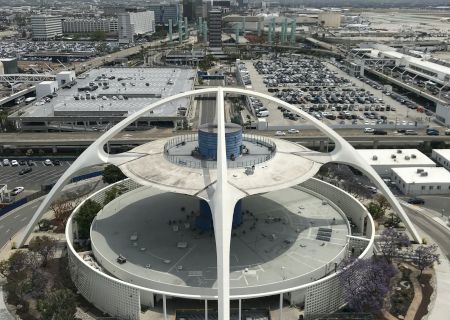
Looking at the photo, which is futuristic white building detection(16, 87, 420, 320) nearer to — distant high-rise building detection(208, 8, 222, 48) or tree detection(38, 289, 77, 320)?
tree detection(38, 289, 77, 320)

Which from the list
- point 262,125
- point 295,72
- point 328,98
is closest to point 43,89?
point 262,125

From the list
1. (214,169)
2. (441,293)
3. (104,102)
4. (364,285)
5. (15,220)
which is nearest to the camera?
(364,285)

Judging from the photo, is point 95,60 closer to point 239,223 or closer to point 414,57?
point 414,57

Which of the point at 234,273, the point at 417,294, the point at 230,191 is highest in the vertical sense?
the point at 230,191

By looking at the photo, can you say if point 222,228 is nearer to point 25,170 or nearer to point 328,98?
point 25,170

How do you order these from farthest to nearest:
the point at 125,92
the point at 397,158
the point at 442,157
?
1. the point at 125,92
2. the point at 442,157
3. the point at 397,158

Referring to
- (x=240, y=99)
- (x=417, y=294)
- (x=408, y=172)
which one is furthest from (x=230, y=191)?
(x=240, y=99)

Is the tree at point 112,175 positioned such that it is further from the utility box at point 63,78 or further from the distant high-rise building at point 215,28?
the distant high-rise building at point 215,28
